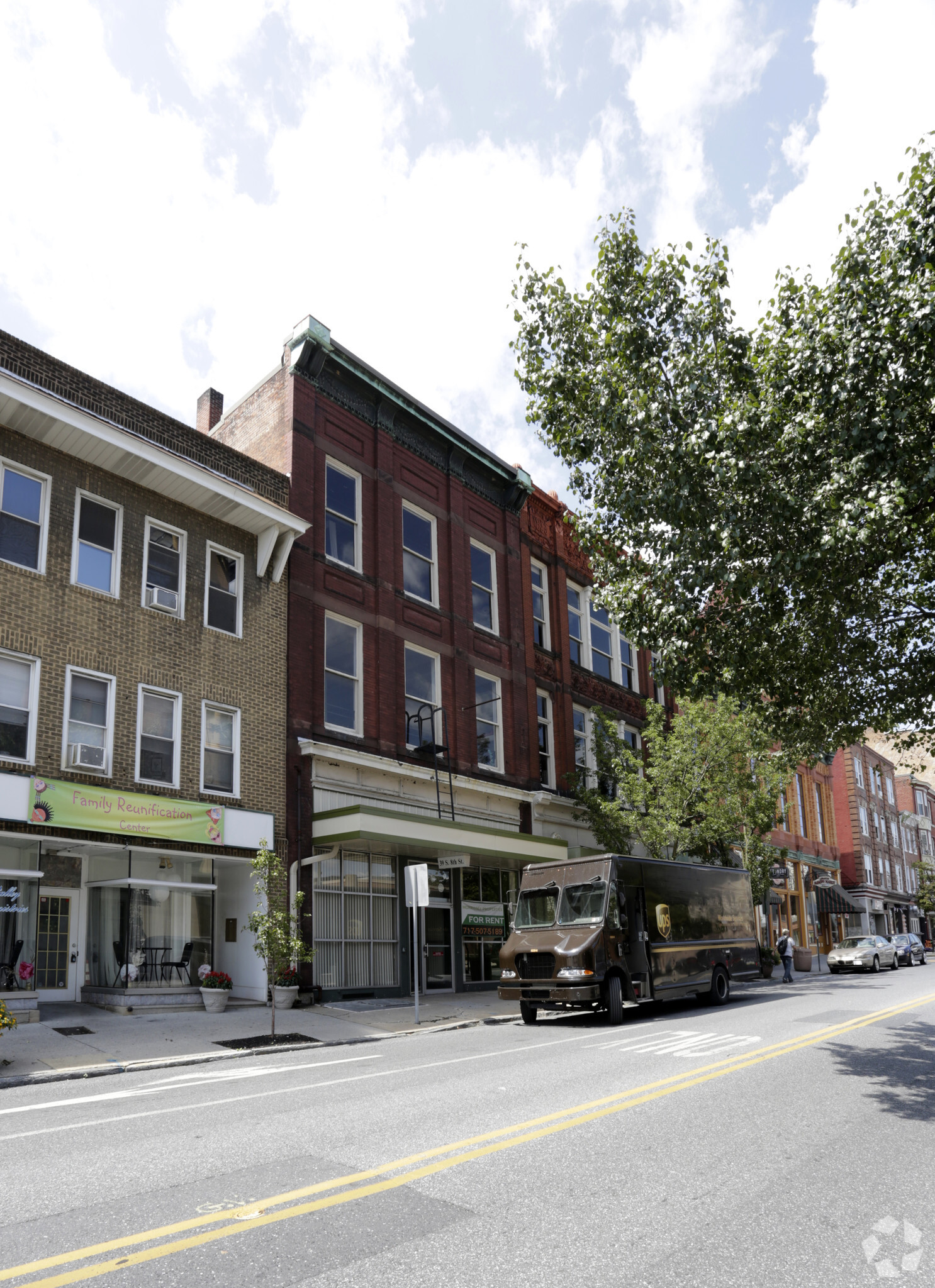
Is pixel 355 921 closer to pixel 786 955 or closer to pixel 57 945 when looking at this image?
pixel 57 945

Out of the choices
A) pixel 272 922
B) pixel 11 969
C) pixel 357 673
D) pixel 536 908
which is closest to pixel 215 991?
pixel 272 922

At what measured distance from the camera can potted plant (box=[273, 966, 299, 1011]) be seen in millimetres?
17844

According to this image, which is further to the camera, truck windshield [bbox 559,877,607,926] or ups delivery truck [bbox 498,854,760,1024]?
truck windshield [bbox 559,877,607,926]

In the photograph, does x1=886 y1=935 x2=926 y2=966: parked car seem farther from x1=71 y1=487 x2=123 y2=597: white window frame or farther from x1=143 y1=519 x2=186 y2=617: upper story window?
x1=71 y1=487 x2=123 y2=597: white window frame

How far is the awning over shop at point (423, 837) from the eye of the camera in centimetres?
1875

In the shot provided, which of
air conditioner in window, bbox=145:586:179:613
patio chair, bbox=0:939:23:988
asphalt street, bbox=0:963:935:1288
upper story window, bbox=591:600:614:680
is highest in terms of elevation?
upper story window, bbox=591:600:614:680

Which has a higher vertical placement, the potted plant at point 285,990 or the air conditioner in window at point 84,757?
the air conditioner in window at point 84,757

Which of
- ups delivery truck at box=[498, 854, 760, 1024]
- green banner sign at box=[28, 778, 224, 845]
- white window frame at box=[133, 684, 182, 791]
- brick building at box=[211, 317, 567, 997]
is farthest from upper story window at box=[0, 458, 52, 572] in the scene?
ups delivery truck at box=[498, 854, 760, 1024]

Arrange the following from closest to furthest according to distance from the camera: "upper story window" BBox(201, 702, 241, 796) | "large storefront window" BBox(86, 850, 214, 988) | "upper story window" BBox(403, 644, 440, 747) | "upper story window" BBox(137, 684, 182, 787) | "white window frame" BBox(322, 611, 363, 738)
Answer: "large storefront window" BBox(86, 850, 214, 988)
"upper story window" BBox(137, 684, 182, 787)
"upper story window" BBox(201, 702, 241, 796)
"white window frame" BBox(322, 611, 363, 738)
"upper story window" BBox(403, 644, 440, 747)

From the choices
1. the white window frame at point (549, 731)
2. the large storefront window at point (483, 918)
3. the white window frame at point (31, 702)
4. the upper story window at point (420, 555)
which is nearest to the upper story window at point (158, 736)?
the white window frame at point (31, 702)

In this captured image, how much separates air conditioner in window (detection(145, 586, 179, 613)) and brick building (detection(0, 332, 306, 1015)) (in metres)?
0.04

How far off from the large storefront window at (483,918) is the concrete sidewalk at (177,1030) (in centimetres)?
318

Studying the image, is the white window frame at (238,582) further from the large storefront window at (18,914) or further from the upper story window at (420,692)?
the large storefront window at (18,914)

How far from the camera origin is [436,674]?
80.7 ft
